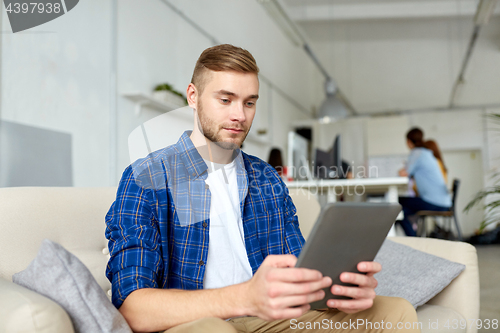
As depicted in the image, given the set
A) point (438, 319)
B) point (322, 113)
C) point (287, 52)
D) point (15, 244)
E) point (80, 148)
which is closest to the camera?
point (15, 244)

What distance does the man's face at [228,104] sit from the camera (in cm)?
104

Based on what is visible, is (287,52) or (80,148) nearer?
(80,148)

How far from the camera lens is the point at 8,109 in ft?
7.77

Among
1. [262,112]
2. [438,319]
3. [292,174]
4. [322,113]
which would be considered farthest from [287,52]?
[438,319]

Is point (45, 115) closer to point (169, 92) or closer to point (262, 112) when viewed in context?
point (169, 92)

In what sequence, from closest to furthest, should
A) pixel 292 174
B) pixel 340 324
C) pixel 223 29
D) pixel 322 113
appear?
pixel 340 324, pixel 292 174, pixel 223 29, pixel 322 113

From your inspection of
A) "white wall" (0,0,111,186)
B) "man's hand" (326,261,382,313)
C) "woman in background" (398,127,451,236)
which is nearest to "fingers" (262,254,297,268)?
"man's hand" (326,261,382,313)

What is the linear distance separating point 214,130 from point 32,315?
0.58m

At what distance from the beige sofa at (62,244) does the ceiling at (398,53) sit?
262 inches

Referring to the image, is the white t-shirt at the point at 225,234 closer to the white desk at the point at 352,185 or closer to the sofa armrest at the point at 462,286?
the sofa armrest at the point at 462,286

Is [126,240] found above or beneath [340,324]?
above

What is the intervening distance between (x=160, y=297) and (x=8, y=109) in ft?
6.81

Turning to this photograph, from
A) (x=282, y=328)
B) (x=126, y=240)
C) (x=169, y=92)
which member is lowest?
(x=282, y=328)

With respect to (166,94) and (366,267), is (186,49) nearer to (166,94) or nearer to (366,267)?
(166,94)
